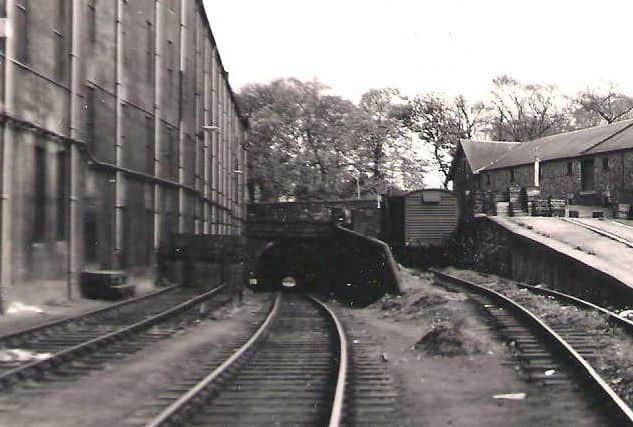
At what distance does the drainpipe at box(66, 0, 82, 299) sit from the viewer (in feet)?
51.3

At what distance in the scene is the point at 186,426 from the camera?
603 cm

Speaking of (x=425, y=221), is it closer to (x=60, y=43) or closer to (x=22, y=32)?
(x=60, y=43)

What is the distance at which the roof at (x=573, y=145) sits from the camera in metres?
41.6

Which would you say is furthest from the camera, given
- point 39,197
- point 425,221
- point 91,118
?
point 425,221

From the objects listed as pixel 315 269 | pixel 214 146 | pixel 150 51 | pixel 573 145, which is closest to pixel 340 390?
pixel 150 51

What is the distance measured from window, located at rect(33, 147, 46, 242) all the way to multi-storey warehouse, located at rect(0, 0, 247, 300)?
0.04 metres

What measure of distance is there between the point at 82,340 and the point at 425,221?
23.2 meters

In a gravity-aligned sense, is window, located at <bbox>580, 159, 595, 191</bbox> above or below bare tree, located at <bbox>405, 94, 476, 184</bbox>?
below

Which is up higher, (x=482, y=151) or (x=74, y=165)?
(x=482, y=151)

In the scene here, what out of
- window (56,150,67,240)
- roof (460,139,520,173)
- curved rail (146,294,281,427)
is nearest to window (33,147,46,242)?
window (56,150,67,240)

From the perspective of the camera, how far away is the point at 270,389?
7715 millimetres

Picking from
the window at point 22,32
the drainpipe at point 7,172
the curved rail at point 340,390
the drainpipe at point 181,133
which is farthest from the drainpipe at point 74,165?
the drainpipe at point 181,133

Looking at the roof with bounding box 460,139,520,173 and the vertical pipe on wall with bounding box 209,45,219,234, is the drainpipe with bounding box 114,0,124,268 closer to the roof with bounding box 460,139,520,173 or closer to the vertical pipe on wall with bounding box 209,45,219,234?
the vertical pipe on wall with bounding box 209,45,219,234

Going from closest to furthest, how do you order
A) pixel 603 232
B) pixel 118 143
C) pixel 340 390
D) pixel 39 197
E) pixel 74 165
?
1. pixel 340 390
2. pixel 39 197
3. pixel 74 165
4. pixel 118 143
5. pixel 603 232
